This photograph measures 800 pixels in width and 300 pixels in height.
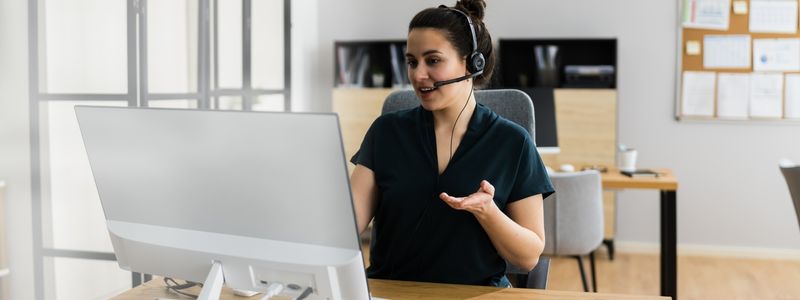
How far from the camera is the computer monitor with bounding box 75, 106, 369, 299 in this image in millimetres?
1088

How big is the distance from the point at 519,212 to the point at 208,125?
0.72 metres

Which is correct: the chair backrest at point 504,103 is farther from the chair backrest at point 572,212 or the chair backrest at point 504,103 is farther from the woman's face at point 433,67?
the chair backrest at point 572,212

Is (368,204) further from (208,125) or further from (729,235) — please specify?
(729,235)

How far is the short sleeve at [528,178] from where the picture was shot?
1.65m

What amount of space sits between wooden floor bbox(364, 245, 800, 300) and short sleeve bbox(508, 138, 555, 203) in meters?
2.71

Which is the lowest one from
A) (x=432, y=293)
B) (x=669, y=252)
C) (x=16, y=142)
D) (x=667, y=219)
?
(x=669, y=252)

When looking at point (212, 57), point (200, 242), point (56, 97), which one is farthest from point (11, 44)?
point (200, 242)

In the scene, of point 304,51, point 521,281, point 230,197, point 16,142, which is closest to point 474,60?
point 521,281

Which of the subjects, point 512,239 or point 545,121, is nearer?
point 512,239

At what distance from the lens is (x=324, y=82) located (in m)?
5.84

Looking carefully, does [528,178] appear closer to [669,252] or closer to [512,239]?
[512,239]

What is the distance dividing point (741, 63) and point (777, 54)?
0.21m

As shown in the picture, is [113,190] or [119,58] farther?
[119,58]

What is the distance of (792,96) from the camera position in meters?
5.11
